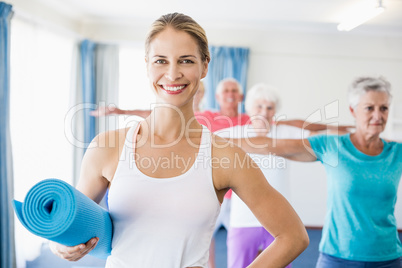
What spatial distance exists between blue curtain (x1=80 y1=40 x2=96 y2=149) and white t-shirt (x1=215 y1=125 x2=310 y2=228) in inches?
123

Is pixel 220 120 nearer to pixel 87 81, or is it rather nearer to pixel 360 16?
pixel 360 16

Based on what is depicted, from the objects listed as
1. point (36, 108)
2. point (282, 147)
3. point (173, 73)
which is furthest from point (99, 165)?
point (36, 108)

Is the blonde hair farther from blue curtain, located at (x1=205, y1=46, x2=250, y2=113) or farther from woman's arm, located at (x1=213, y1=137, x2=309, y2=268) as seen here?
blue curtain, located at (x1=205, y1=46, x2=250, y2=113)

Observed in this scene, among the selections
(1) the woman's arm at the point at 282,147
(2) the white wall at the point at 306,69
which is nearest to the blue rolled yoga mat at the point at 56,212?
(1) the woman's arm at the point at 282,147

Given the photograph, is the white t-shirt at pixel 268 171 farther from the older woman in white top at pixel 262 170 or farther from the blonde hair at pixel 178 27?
the blonde hair at pixel 178 27

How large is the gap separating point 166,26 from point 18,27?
10.6 feet

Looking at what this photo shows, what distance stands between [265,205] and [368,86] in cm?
121

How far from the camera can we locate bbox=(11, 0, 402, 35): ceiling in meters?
4.70

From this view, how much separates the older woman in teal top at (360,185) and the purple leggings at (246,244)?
0.61 m

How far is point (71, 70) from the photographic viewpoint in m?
5.30

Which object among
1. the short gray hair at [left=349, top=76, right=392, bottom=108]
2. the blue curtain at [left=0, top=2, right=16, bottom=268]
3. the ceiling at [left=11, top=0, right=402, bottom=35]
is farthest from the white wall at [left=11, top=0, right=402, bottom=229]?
the short gray hair at [left=349, top=76, right=392, bottom=108]

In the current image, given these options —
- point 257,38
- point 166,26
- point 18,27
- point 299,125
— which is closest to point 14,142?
point 18,27

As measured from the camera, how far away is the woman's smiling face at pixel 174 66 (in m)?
1.10

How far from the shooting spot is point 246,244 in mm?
2486
